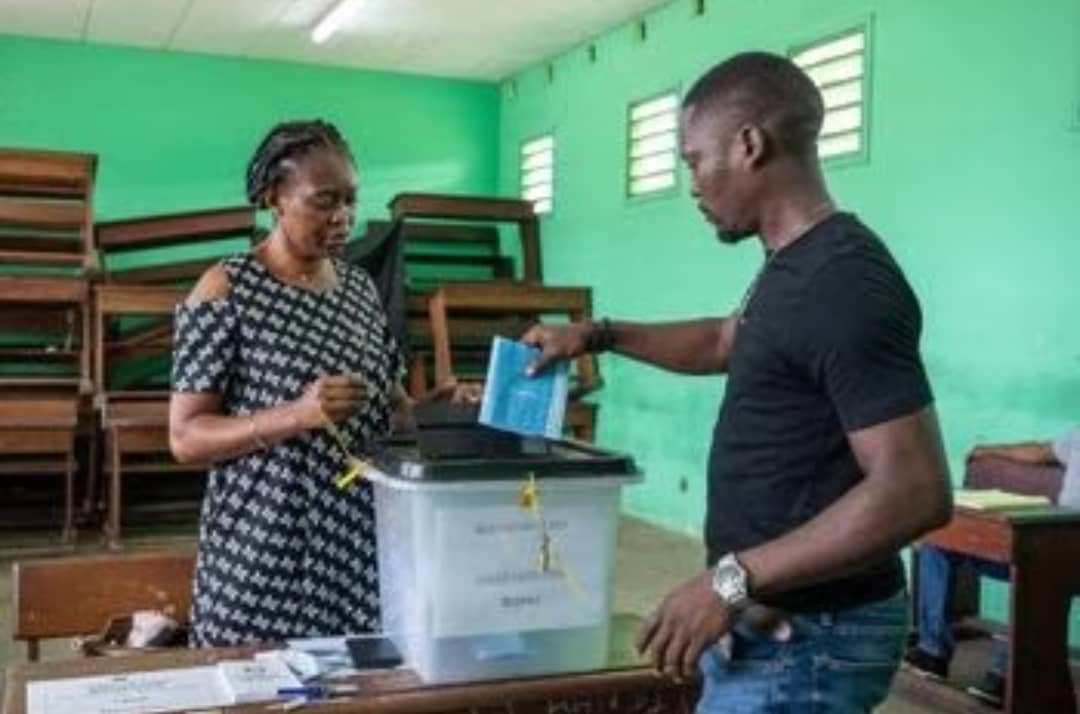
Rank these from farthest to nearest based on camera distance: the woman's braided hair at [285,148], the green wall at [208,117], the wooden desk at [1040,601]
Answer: the green wall at [208,117]
the wooden desk at [1040,601]
the woman's braided hair at [285,148]

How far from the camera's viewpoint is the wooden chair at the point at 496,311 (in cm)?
676

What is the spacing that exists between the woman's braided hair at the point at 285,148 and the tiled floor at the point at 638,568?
2557 mm

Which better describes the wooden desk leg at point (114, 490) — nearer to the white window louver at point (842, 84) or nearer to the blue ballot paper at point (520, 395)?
the white window louver at point (842, 84)

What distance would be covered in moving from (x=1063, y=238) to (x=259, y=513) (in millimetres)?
3295

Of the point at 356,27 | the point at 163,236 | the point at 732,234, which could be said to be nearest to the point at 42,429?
the point at 163,236

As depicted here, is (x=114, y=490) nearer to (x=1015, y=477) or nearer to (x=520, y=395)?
(x=1015, y=477)

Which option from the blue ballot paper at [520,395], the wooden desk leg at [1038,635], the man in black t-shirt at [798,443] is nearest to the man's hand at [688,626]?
the man in black t-shirt at [798,443]

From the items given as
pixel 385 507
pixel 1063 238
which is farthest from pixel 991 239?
pixel 385 507

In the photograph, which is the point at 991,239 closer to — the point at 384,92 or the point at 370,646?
the point at 370,646

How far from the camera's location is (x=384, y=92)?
28.0ft

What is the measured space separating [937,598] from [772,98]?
314 cm

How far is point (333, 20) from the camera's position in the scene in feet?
Answer: 23.1

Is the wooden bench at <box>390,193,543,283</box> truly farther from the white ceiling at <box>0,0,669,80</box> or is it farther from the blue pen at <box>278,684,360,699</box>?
the blue pen at <box>278,684,360,699</box>

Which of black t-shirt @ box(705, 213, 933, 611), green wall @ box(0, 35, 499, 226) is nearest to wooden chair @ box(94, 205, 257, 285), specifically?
green wall @ box(0, 35, 499, 226)
